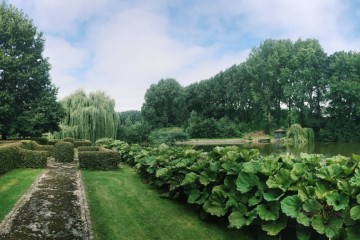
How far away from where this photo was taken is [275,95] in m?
57.4

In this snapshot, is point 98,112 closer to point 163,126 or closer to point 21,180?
point 21,180

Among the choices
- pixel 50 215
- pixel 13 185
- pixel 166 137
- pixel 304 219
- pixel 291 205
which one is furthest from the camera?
pixel 166 137

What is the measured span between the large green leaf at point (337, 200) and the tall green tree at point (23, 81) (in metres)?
21.8

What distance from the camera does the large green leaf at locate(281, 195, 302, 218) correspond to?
4.75 m

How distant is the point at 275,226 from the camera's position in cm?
503

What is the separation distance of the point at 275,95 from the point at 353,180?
180ft

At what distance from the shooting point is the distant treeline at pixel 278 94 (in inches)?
1869

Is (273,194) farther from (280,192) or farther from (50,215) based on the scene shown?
(50,215)

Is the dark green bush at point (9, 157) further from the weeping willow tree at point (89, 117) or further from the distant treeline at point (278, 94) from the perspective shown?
the distant treeline at point (278, 94)

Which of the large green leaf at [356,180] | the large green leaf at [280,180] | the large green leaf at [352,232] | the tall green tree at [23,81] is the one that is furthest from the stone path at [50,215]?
the tall green tree at [23,81]

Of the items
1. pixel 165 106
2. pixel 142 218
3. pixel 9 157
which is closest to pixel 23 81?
pixel 9 157

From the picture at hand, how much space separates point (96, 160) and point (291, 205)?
10700 millimetres

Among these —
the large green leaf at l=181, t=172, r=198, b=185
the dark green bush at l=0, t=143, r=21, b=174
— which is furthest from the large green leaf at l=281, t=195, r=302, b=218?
the dark green bush at l=0, t=143, r=21, b=174

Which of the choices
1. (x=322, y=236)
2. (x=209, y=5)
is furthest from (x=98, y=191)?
(x=209, y=5)
